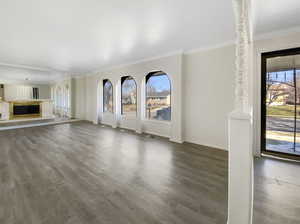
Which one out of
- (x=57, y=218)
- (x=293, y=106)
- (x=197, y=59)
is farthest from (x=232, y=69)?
(x=57, y=218)

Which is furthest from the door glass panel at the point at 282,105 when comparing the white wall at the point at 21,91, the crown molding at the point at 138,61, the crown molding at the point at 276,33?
the white wall at the point at 21,91

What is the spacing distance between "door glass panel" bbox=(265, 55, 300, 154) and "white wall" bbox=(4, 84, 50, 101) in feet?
52.8

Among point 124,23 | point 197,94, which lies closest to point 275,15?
point 197,94

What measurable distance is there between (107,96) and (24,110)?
6235mm

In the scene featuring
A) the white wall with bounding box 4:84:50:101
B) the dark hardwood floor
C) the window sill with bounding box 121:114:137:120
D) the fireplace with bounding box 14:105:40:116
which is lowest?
the dark hardwood floor

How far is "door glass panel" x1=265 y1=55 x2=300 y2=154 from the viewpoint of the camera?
3258mm

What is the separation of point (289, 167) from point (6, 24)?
6098mm

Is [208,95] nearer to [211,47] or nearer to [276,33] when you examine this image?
[211,47]

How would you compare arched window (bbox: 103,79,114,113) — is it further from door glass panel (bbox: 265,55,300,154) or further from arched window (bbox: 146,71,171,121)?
door glass panel (bbox: 265,55,300,154)

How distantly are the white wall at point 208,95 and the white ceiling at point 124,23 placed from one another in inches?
15.9

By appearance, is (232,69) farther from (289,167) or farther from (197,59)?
(289,167)

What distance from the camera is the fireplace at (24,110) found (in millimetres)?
9203

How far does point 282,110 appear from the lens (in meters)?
3.38

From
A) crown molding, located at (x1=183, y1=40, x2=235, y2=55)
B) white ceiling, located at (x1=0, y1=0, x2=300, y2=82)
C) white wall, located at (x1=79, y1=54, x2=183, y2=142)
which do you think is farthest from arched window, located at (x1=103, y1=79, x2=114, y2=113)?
crown molding, located at (x1=183, y1=40, x2=235, y2=55)
